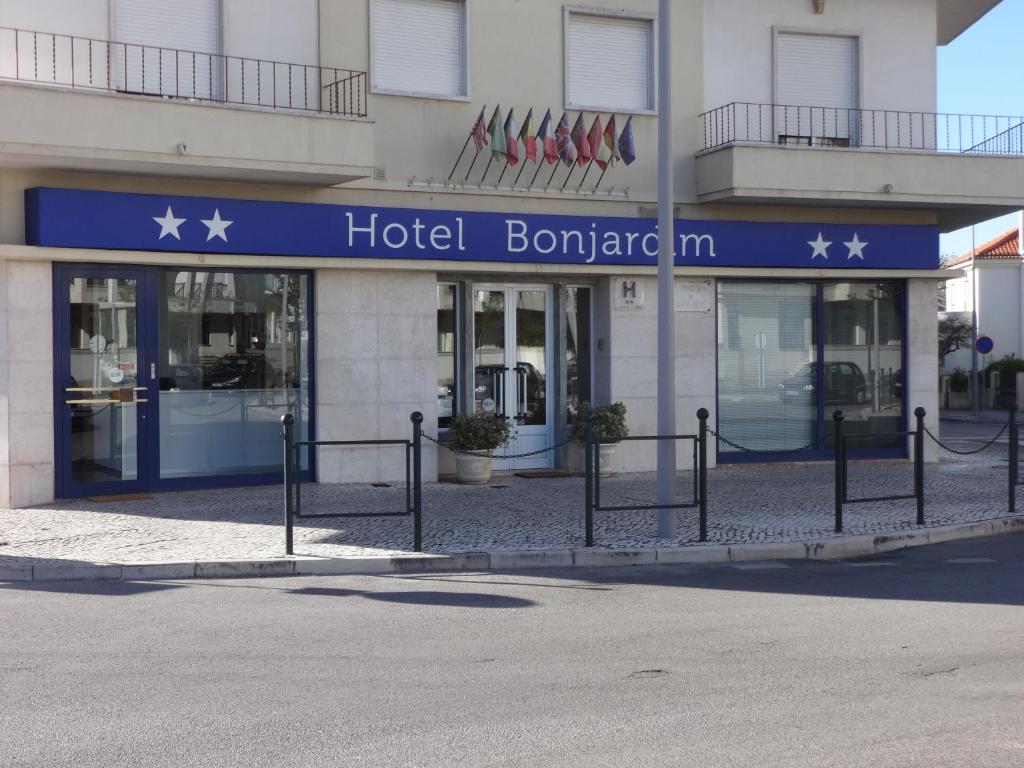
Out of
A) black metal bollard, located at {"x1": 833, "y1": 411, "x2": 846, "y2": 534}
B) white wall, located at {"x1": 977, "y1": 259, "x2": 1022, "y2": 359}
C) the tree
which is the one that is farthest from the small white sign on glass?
white wall, located at {"x1": 977, "y1": 259, "x2": 1022, "y2": 359}

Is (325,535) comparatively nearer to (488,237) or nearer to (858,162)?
(488,237)

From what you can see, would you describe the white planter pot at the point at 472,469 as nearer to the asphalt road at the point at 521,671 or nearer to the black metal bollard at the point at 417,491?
the black metal bollard at the point at 417,491

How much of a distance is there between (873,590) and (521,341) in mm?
8040

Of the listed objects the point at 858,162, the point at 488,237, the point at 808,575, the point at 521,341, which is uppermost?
the point at 858,162

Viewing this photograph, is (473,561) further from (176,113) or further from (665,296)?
(176,113)

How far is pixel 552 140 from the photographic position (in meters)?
15.0

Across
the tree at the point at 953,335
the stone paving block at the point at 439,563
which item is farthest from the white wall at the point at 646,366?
the tree at the point at 953,335

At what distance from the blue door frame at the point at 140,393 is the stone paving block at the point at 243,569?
422 cm

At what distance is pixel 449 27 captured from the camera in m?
15.0

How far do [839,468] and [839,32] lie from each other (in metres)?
8.32

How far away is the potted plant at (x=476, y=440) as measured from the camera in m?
14.5

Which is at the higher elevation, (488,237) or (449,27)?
(449,27)

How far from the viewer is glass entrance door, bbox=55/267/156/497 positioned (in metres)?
12.9

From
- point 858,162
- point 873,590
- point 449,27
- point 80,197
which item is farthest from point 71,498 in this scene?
point 858,162
